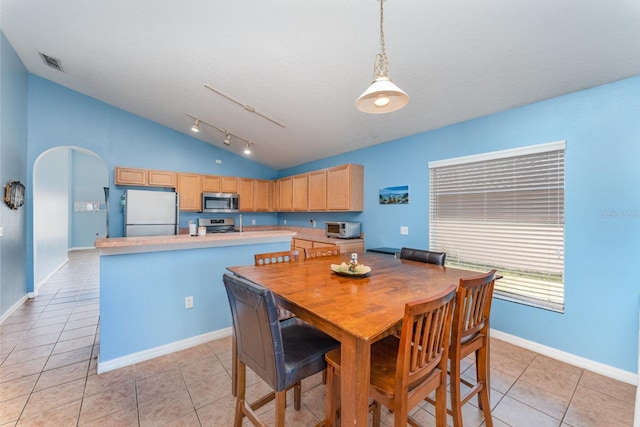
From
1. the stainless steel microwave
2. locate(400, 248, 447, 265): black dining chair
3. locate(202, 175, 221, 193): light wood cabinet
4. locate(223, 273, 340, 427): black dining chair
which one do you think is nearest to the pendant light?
locate(223, 273, 340, 427): black dining chair

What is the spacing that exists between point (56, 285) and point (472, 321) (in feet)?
21.0

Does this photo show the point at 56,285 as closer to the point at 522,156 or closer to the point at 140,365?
the point at 140,365

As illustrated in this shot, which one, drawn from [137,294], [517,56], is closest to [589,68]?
[517,56]

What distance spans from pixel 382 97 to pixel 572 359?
2847 mm

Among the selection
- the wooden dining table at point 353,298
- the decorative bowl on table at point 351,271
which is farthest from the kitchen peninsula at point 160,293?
the decorative bowl on table at point 351,271

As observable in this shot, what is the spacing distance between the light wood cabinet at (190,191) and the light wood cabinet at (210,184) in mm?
76

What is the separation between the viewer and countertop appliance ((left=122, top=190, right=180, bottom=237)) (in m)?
4.41

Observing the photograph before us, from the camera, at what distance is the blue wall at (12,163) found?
3154 mm

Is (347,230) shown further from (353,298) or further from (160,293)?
(353,298)

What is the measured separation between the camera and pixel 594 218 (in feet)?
7.52

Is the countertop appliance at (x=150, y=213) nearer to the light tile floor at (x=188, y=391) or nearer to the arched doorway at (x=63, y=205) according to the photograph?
the arched doorway at (x=63, y=205)

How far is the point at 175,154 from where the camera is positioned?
17.4 feet

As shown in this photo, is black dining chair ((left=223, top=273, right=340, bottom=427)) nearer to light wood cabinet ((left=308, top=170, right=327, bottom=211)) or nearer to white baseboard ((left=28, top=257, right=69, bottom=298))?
light wood cabinet ((left=308, top=170, right=327, bottom=211))

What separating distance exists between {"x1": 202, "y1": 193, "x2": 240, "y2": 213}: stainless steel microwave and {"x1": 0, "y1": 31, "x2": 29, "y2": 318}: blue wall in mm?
2500
